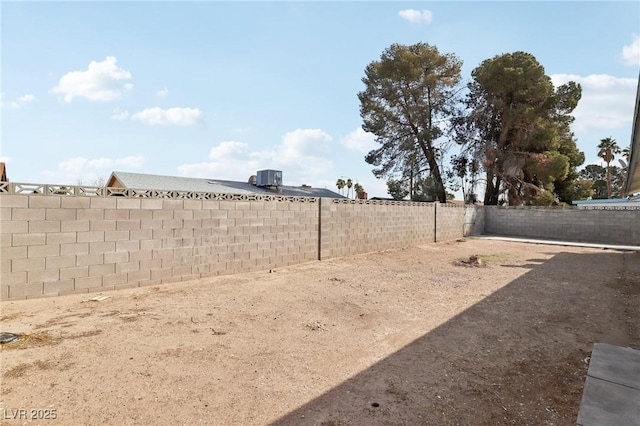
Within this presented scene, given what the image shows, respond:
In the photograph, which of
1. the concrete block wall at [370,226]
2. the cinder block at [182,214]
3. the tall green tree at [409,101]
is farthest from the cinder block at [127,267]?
the tall green tree at [409,101]

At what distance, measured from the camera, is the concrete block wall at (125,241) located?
497 centimetres

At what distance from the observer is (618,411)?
228 cm

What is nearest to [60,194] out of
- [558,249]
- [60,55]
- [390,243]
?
[60,55]

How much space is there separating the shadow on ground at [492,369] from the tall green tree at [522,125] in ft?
54.9

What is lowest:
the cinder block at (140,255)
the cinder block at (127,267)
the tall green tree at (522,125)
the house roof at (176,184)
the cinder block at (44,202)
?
the cinder block at (127,267)

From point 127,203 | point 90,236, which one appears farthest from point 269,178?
point 90,236

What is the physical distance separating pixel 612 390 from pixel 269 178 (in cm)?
1894

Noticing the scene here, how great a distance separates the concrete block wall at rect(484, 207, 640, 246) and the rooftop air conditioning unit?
1361 cm

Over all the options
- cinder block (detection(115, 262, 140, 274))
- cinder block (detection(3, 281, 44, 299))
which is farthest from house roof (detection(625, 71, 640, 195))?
cinder block (detection(3, 281, 44, 299))

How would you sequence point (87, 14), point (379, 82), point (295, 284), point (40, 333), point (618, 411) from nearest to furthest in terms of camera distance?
point (618, 411), point (40, 333), point (87, 14), point (295, 284), point (379, 82)

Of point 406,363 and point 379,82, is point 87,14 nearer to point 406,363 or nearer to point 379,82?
point 406,363

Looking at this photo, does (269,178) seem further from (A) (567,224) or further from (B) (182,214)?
(A) (567,224)

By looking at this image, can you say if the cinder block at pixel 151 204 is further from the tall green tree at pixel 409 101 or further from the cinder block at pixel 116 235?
the tall green tree at pixel 409 101

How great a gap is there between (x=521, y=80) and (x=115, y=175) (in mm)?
24198
